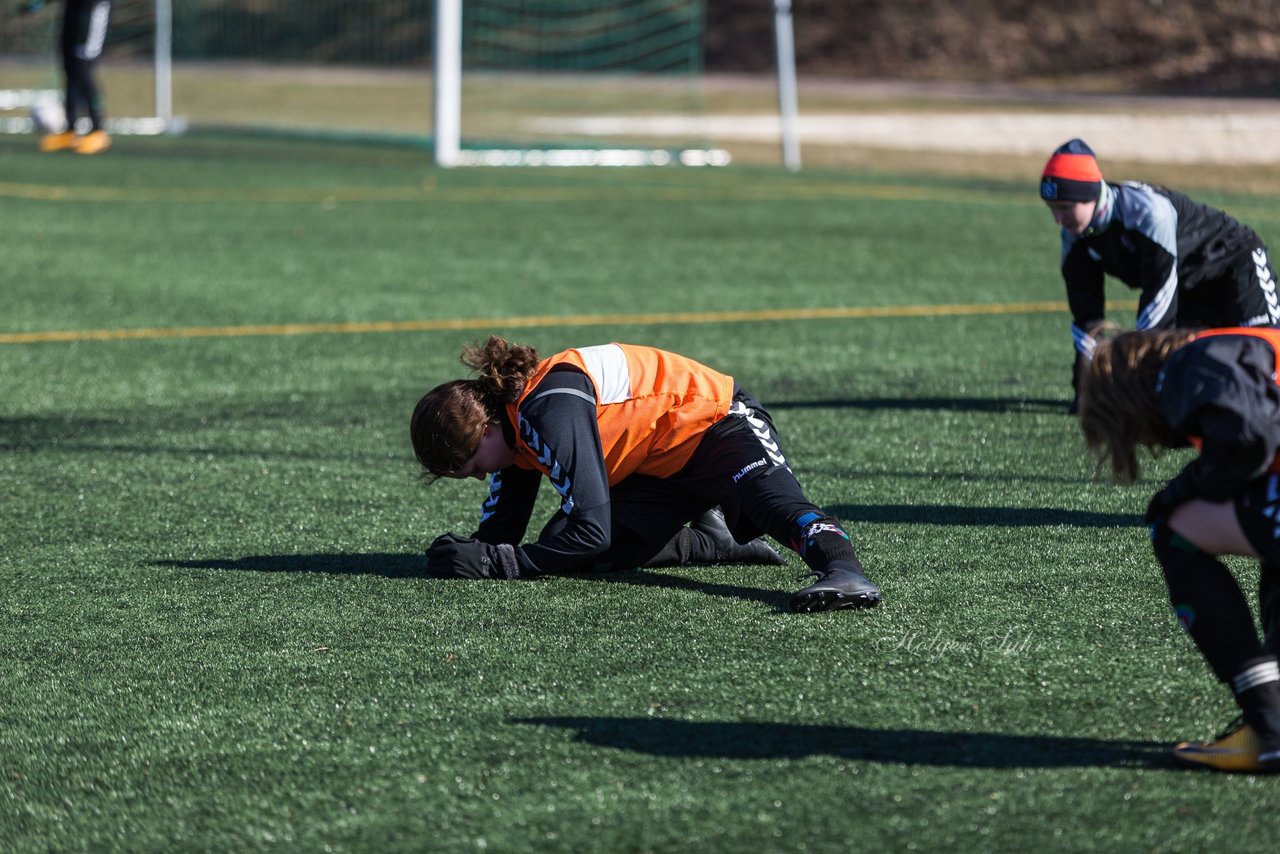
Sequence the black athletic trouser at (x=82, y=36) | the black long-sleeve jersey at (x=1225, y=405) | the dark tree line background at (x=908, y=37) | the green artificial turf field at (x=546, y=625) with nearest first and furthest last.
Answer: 1. the black long-sleeve jersey at (x=1225, y=405)
2. the green artificial turf field at (x=546, y=625)
3. the black athletic trouser at (x=82, y=36)
4. the dark tree line background at (x=908, y=37)

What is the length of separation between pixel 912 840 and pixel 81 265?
9868 millimetres

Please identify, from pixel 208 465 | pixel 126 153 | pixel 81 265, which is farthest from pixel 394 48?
pixel 208 465

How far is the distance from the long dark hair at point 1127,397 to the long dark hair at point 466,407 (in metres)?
1.74

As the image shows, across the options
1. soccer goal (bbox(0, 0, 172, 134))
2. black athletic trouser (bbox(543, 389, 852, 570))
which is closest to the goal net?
soccer goal (bbox(0, 0, 172, 134))

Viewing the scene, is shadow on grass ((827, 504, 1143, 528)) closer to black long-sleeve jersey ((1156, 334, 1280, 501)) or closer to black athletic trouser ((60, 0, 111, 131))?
black long-sleeve jersey ((1156, 334, 1280, 501))

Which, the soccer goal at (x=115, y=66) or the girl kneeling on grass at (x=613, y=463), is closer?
the girl kneeling on grass at (x=613, y=463)

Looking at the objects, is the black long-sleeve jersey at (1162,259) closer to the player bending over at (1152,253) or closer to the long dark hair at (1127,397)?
the player bending over at (1152,253)

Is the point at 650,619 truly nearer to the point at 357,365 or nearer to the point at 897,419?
the point at 897,419

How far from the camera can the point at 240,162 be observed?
20.2 meters

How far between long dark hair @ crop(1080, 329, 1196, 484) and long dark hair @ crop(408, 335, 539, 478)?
1.74 m

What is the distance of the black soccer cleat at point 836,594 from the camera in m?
4.50

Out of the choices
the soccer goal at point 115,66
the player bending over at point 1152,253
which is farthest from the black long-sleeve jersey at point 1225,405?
the soccer goal at point 115,66

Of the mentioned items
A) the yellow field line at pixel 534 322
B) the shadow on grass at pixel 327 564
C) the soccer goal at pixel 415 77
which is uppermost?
the soccer goal at pixel 415 77

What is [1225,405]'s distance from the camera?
121 inches
